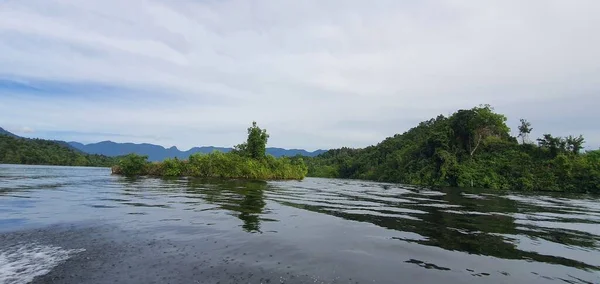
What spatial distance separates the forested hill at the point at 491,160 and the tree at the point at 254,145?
4024cm

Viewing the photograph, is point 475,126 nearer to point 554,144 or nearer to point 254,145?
point 554,144

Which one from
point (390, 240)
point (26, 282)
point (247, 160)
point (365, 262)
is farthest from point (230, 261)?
point (247, 160)

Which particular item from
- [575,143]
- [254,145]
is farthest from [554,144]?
[254,145]

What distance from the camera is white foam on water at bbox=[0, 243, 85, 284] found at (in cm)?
711

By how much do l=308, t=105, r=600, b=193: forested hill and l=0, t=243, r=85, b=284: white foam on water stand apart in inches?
3017

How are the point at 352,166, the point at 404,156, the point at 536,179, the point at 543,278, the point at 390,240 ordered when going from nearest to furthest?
the point at 543,278 < the point at 390,240 < the point at 536,179 < the point at 404,156 < the point at 352,166

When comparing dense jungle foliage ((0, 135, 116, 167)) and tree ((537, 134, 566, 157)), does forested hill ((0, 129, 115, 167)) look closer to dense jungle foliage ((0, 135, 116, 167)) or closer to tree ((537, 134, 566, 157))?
dense jungle foliage ((0, 135, 116, 167))

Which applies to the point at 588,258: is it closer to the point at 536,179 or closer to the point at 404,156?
the point at 536,179

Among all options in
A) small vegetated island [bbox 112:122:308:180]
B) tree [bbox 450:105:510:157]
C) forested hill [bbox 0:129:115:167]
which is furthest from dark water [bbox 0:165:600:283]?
forested hill [bbox 0:129:115:167]

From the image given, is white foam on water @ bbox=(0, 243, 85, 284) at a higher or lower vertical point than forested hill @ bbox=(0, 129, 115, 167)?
lower

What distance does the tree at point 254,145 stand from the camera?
64.2m

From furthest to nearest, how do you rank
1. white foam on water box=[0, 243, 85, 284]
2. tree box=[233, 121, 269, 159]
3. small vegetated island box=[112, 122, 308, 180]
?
tree box=[233, 121, 269, 159] → small vegetated island box=[112, 122, 308, 180] → white foam on water box=[0, 243, 85, 284]

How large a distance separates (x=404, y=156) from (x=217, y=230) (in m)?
99.2

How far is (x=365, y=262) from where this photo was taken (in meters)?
9.28
